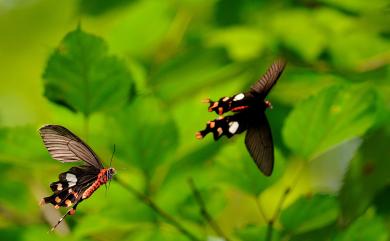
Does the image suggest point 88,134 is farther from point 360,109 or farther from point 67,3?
point 67,3

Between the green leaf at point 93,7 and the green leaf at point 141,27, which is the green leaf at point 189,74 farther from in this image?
the green leaf at point 93,7

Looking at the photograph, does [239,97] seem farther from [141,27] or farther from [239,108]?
[141,27]

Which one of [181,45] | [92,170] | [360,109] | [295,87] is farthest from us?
[181,45]

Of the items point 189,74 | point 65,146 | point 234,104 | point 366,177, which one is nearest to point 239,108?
point 234,104

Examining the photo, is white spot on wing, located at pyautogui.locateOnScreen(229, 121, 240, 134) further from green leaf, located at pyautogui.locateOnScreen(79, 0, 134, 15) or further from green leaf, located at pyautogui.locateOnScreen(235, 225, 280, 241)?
green leaf, located at pyautogui.locateOnScreen(79, 0, 134, 15)

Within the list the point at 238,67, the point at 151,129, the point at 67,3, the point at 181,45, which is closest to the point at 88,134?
the point at 151,129

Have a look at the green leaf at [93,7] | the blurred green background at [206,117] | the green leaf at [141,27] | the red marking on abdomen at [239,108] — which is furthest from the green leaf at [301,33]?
the red marking on abdomen at [239,108]
